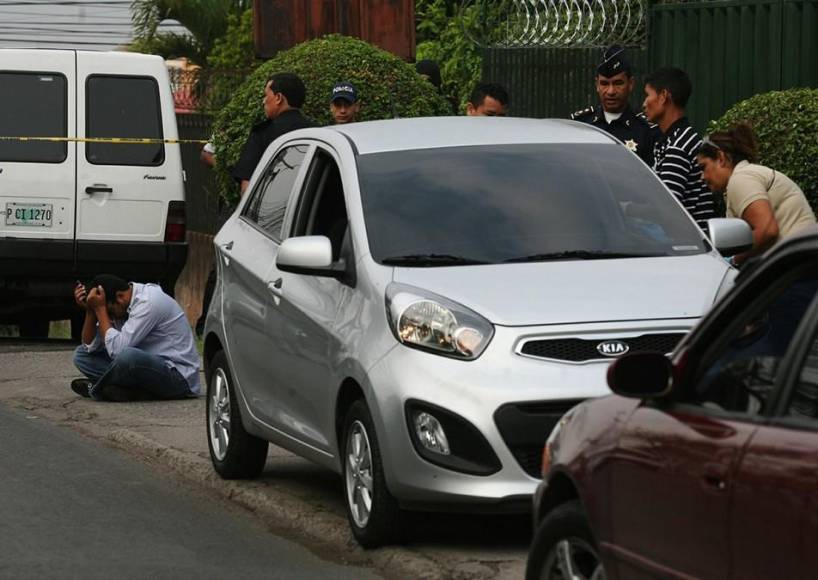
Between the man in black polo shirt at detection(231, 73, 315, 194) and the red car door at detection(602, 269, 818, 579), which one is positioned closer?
the red car door at detection(602, 269, 818, 579)

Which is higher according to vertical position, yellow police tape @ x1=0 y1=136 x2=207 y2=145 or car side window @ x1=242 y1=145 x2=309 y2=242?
car side window @ x1=242 y1=145 x2=309 y2=242

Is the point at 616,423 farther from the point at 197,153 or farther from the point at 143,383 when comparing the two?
the point at 197,153

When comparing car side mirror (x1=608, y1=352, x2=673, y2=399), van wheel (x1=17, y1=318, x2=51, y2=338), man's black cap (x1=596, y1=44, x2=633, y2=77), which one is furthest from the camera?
van wheel (x1=17, y1=318, x2=51, y2=338)

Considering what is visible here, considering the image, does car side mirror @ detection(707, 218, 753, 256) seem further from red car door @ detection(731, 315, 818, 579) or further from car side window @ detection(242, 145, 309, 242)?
red car door @ detection(731, 315, 818, 579)

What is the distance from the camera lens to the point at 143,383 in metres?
13.0

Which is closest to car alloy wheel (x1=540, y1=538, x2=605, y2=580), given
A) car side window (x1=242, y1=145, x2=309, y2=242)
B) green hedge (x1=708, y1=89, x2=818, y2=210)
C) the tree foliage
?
car side window (x1=242, y1=145, x2=309, y2=242)

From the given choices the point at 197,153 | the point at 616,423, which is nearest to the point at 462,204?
the point at 616,423

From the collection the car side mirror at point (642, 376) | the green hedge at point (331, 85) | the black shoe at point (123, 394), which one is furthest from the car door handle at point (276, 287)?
the green hedge at point (331, 85)

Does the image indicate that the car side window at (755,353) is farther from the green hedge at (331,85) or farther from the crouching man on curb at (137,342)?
the green hedge at (331,85)

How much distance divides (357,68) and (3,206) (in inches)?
130

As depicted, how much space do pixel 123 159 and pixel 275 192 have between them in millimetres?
7783

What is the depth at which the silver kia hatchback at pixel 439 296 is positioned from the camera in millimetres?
7395

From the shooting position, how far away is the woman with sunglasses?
9.56 m

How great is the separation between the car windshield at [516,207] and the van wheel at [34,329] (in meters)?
11.1
